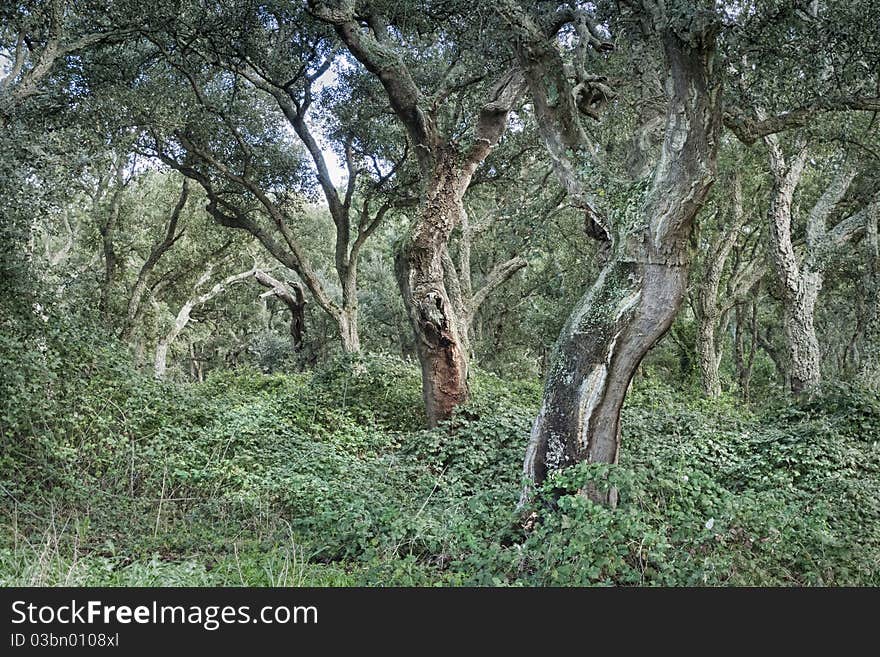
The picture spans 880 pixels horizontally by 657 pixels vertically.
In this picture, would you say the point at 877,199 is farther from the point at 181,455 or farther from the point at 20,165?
the point at 20,165

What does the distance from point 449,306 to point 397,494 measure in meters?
3.67

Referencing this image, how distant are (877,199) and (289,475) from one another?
1151 cm

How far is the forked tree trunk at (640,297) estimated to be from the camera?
654 cm

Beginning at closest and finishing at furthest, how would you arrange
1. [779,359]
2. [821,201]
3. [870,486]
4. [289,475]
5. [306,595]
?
[306,595]
[870,486]
[289,475]
[821,201]
[779,359]

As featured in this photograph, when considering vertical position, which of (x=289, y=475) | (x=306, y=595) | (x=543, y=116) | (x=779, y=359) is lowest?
(x=306, y=595)

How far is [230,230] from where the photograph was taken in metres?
21.8

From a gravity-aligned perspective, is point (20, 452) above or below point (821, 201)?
below

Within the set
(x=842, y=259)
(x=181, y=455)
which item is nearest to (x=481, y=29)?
(x=181, y=455)

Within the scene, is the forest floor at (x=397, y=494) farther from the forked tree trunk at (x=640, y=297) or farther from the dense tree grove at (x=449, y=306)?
the forked tree trunk at (x=640, y=297)

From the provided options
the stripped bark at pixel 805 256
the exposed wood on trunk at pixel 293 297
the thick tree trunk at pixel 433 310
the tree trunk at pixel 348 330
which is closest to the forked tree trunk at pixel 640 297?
the thick tree trunk at pixel 433 310

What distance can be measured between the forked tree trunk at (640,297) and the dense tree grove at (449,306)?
1.1 inches

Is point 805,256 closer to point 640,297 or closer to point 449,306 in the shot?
point 449,306

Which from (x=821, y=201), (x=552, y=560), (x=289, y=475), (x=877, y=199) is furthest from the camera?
(x=821, y=201)

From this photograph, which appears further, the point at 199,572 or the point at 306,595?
the point at 199,572
